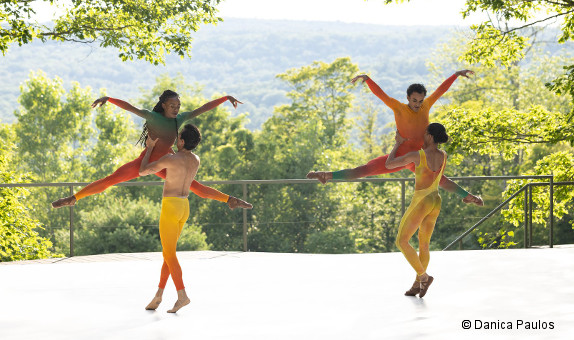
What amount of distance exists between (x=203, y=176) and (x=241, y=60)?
72223 mm

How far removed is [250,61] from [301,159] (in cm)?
7451

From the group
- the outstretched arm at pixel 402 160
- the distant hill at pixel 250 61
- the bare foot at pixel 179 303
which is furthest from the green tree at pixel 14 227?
the distant hill at pixel 250 61

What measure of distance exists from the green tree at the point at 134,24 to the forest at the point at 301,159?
12.8ft

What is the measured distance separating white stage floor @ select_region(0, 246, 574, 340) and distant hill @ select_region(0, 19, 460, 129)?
77010 mm

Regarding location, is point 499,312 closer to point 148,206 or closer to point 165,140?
point 165,140

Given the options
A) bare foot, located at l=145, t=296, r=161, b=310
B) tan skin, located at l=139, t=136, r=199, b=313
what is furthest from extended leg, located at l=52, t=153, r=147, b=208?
bare foot, located at l=145, t=296, r=161, b=310

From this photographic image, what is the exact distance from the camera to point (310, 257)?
26.7 feet

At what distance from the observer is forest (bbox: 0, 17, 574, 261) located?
16.4 metres

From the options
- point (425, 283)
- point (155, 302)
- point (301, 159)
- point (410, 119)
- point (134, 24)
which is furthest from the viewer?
point (301, 159)

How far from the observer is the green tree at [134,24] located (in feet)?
44.9

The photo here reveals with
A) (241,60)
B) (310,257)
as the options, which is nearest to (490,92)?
(310,257)

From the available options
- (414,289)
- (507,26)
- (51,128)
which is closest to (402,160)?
(414,289)

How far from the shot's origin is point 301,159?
38.8 meters

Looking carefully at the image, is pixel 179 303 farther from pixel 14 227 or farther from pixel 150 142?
pixel 14 227
